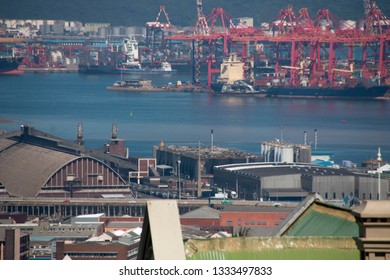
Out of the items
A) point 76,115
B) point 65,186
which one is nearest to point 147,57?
point 76,115

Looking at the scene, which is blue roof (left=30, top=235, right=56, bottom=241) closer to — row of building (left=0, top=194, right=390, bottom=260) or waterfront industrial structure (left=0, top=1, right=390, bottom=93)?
row of building (left=0, top=194, right=390, bottom=260)

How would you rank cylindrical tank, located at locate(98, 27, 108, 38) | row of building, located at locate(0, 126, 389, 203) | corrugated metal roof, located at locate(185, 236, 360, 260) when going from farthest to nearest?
cylindrical tank, located at locate(98, 27, 108, 38) < row of building, located at locate(0, 126, 389, 203) < corrugated metal roof, located at locate(185, 236, 360, 260)

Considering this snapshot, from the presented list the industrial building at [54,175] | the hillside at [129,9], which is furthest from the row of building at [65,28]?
the industrial building at [54,175]

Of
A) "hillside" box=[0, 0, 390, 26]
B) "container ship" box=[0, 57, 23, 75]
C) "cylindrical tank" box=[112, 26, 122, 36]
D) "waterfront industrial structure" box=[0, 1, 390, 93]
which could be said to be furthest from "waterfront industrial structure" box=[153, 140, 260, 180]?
"cylindrical tank" box=[112, 26, 122, 36]

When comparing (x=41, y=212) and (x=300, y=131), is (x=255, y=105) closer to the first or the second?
(x=300, y=131)

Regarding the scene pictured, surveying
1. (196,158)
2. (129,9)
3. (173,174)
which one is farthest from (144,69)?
(196,158)

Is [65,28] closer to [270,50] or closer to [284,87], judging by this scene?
[270,50]

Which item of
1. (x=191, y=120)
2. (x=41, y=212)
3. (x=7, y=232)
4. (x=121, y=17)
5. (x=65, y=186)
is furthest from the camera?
(x=121, y=17)
